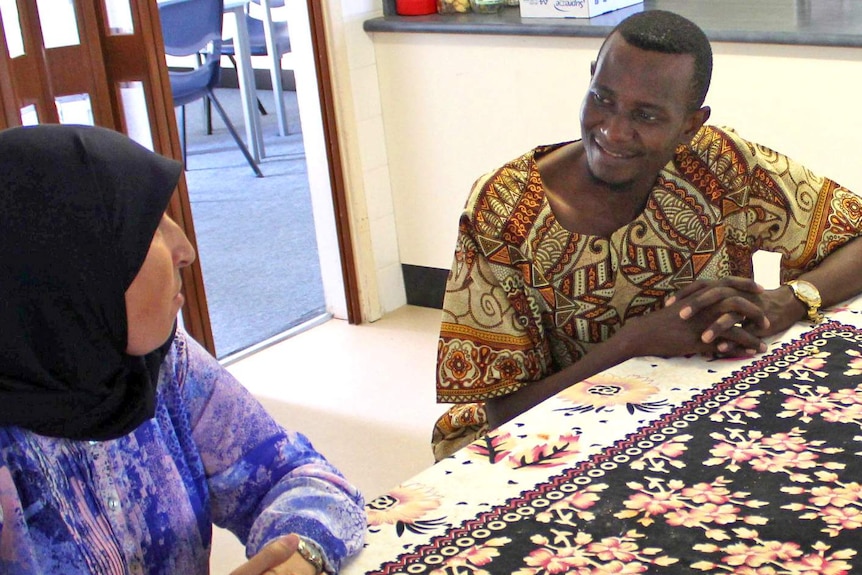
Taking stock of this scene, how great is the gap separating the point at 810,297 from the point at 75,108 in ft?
6.80

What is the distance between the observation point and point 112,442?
1180mm

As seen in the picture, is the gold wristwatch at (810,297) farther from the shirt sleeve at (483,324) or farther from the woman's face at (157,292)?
the woman's face at (157,292)

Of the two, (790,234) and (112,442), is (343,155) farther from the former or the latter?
(112,442)

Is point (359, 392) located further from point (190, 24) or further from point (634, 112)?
point (190, 24)

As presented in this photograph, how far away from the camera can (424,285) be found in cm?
397

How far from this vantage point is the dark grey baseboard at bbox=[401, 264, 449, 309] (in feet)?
12.9

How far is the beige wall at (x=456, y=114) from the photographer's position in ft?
9.62

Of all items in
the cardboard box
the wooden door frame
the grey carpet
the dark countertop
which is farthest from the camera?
the grey carpet

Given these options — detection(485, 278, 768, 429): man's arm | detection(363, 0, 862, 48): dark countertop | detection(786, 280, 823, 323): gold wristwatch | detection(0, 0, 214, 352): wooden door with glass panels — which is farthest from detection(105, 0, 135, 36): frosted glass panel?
detection(786, 280, 823, 323): gold wristwatch

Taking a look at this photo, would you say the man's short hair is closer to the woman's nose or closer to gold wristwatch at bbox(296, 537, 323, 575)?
the woman's nose

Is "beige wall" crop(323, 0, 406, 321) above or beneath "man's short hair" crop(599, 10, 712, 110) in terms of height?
beneath

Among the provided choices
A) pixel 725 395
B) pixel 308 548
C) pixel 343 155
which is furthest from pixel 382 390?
pixel 308 548

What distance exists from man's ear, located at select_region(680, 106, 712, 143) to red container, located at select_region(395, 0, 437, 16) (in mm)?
2151

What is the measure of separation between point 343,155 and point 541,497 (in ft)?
8.68
